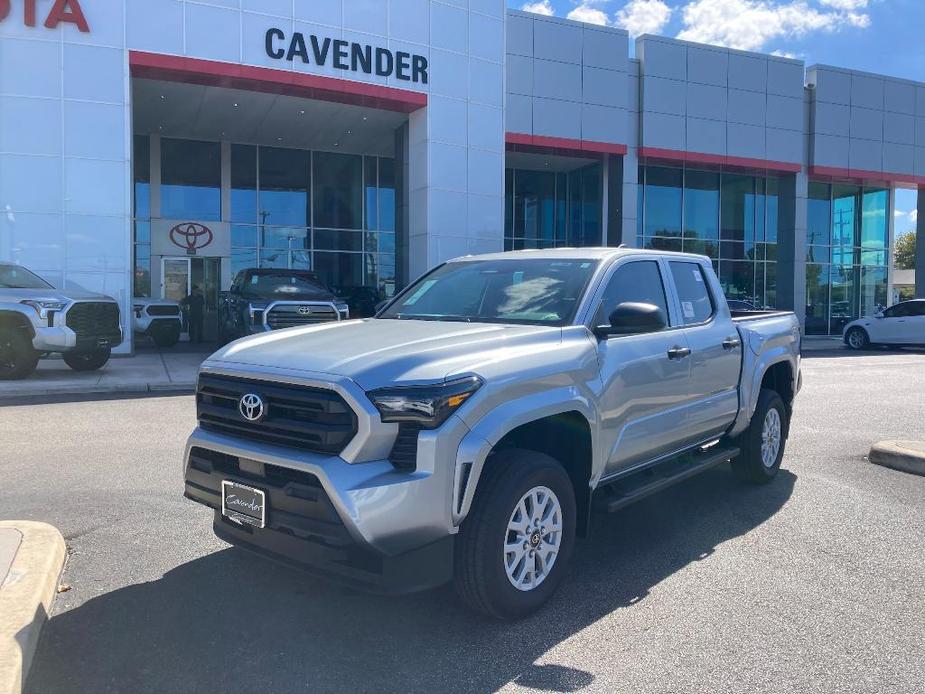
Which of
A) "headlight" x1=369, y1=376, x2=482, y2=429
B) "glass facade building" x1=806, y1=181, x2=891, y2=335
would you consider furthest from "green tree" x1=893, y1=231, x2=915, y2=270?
"headlight" x1=369, y1=376, x2=482, y2=429

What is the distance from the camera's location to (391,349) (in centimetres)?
369

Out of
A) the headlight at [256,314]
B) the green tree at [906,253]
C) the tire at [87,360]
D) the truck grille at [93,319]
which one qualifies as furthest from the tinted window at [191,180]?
the green tree at [906,253]

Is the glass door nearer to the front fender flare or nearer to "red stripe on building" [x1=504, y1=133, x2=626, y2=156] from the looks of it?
"red stripe on building" [x1=504, y1=133, x2=626, y2=156]

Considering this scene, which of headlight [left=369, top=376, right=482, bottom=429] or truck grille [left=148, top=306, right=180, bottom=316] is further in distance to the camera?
truck grille [left=148, top=306, right=180, bottom=316]

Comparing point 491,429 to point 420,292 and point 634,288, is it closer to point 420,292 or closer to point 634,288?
point 634,288

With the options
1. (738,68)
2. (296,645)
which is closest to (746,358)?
(296,645)

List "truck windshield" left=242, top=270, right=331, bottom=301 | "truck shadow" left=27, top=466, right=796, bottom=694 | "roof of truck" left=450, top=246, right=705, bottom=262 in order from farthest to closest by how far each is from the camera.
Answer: "truck windshield" left=242, top=270, right=331, bottom=301 → "roof of truck" left=450, top=246, right=705, bottom=262 → "truck shadow" left=27, top=466, right=796, bottom=694

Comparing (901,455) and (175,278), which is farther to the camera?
(175,278)

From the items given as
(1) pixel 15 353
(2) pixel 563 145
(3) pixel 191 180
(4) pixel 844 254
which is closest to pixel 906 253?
(4) pixel 844 254

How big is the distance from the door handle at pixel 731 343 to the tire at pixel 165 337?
17.8m

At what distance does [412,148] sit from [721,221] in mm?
14731

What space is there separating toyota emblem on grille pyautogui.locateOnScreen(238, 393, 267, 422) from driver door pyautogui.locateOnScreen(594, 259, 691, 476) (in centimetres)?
182

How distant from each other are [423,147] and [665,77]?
34.4ft

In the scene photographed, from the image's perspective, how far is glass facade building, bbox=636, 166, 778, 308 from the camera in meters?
28.9
